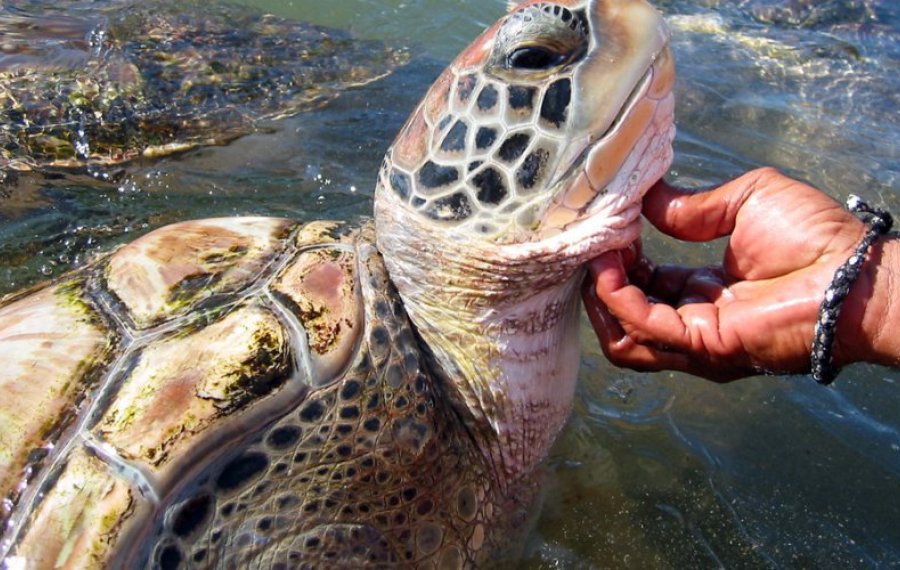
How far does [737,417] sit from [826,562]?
585mm

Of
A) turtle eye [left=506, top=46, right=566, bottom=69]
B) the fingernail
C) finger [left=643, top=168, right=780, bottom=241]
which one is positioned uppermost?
turtle eye [left=506, top=46, right=566, bottom=69]

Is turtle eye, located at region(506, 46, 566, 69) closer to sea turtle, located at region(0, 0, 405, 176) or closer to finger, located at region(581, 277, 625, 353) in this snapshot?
finger, located at region(581, 277, 625, 353)

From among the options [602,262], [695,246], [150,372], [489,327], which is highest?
[602,262]

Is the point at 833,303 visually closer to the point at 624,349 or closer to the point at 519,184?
the point at 624,349

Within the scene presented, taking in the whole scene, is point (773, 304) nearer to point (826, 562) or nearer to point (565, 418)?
point (565, 418)

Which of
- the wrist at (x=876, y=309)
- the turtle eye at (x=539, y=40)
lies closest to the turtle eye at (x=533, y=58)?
the turtle eye at (x=539, y=40)

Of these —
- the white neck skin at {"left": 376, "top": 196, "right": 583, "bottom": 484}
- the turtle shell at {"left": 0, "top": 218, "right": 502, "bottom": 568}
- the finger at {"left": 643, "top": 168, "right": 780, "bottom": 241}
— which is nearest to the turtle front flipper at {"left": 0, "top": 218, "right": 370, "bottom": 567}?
the turtle shell at {"left": 0, "top": 218, "right": 502, "bottom": 568}

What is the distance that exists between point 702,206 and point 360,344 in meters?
0.78

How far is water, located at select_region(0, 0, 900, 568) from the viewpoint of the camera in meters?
2.25

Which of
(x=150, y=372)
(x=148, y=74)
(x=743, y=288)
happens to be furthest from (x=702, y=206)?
(x=148, y=74)

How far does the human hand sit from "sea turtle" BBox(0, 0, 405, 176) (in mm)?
3151

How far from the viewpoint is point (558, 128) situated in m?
1.59

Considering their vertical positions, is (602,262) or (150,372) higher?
(602,262)

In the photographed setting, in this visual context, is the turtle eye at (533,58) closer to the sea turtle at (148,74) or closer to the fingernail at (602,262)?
the fingernail at (602,262)
